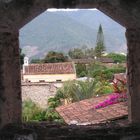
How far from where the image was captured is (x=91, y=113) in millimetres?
10086

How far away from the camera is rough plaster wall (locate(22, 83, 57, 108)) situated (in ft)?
101

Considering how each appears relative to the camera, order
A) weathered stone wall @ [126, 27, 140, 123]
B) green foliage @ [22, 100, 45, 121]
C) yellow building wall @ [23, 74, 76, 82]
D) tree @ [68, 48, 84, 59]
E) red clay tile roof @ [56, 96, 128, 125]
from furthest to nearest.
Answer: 1. tree @ [68, 48, 84, 59]
2. yellow building wall @ [23, 74, 76, 82]
3. green foliage @ [22, 100, 45, 121]
4. red clay tile roof @ [56, 96, 128, 125]
5. weathered stone wall @ [126, 27, 140, 123]

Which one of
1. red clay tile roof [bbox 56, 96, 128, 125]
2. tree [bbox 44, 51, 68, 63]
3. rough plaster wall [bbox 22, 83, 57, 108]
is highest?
tree [bbox 44, 51, 68, 63]

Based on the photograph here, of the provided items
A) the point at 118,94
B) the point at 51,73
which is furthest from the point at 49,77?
the point at 118,94

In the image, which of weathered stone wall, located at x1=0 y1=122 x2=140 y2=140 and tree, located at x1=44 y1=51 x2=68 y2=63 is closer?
weathered stone wall, located at x1=0 y1=122 x2=140 y2=140

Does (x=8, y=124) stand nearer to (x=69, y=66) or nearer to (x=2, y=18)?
(x=2, y=18)

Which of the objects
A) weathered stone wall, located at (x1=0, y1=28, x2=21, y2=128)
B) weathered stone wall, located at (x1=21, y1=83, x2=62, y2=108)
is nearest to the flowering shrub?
weathered stone wall, located at (x1=0, y1=28, x2=21, y2=128)

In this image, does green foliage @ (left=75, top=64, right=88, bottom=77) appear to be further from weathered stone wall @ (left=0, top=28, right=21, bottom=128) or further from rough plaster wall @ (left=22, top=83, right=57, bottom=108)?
weathered stone wall @ (left=0, top=28, right=21, bottom=128)

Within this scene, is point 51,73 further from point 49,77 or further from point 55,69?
point 55,69

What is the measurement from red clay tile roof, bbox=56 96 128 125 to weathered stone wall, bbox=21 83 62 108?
63.8ft

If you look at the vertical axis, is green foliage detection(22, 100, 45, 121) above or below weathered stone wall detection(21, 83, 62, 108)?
below

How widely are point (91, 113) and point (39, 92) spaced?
21.4 meters

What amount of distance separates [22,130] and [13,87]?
0.54 meters

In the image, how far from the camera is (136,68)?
159 inches
